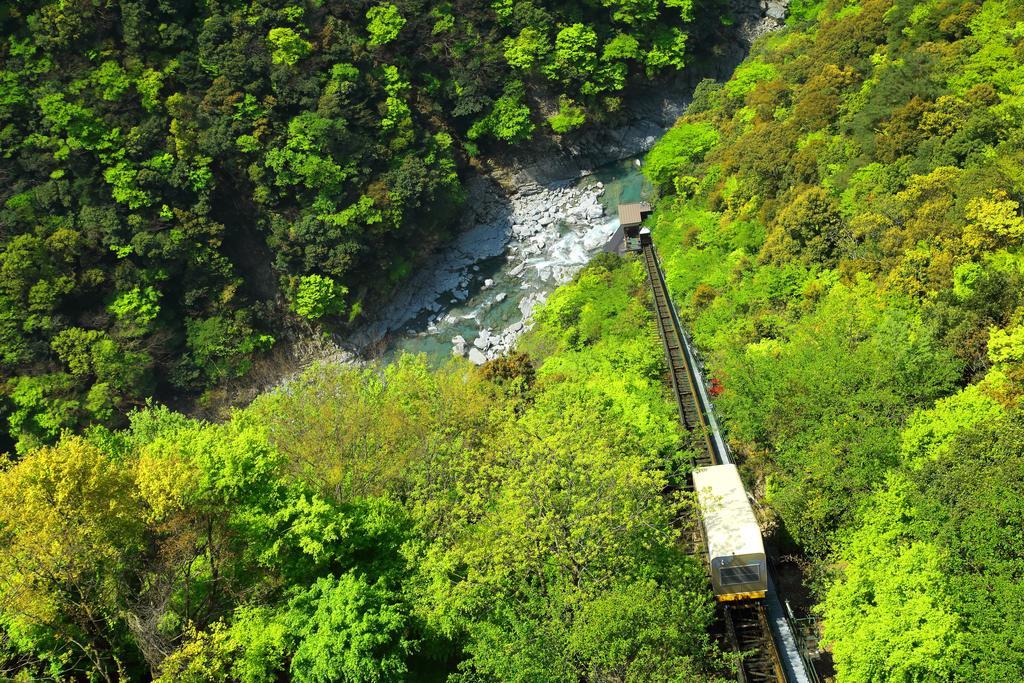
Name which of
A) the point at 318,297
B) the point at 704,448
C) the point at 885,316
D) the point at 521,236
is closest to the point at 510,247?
the point at 521,236

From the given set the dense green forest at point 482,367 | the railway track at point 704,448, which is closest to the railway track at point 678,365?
the railway track at point 704,448

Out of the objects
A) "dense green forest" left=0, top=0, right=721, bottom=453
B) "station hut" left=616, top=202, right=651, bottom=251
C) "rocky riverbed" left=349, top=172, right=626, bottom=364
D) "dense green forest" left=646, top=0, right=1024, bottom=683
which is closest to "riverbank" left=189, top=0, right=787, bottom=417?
"rocky riverbed" left=349, top=172, right=626, bottom=364

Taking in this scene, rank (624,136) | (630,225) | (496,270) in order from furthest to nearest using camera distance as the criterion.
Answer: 1. (624,136)
2. (496,270)
3. (630,225)

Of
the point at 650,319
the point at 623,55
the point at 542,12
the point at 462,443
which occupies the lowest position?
the point at 650,319

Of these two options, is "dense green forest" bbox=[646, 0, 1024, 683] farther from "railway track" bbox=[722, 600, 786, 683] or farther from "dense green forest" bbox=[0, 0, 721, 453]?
"dense green forest" bbox=[0, 0, 721, 453]

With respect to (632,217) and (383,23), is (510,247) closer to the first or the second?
(632,217)

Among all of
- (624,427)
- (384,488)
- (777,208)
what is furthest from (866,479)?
(777,208)

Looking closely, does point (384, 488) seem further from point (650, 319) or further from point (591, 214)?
point (591, 214)
